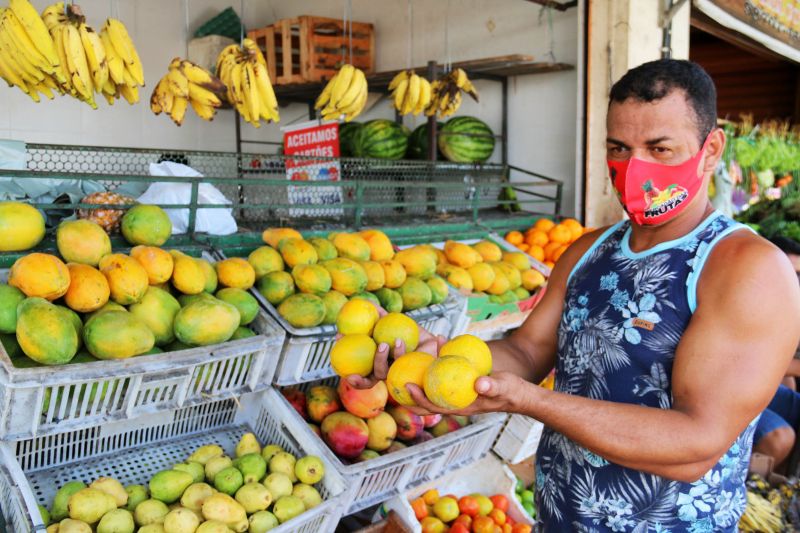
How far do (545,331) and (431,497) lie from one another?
140cm

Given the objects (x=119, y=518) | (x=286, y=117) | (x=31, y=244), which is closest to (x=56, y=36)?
(x=31, y=244)

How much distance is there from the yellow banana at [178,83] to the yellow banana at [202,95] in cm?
3

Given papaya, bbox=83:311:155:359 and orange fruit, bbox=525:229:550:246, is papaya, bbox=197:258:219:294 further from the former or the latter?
orange fruit, bbox=525:229:550:246

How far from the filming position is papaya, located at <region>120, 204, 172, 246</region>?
7.44ft

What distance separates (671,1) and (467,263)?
2.75 m

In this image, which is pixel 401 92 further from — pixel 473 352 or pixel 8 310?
pixel 473 352

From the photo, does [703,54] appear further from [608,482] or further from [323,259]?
[608,482]

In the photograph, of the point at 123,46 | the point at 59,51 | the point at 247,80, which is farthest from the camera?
the point at 247,80

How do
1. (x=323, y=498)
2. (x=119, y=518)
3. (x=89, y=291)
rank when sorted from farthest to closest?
(x=323, y=498), (x=89, y=291), (x=119, y=518)

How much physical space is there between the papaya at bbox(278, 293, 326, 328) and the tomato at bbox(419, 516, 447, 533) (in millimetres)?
A: 1064

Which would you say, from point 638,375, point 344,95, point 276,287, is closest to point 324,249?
point 276,287

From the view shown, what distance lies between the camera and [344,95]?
380cm

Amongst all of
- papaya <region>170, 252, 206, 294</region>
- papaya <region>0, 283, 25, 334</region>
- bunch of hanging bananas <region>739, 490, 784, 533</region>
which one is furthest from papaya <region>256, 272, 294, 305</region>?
bunch of hanging bananas <region>739, 490, 784, 533</region>

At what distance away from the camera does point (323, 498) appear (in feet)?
6.67
